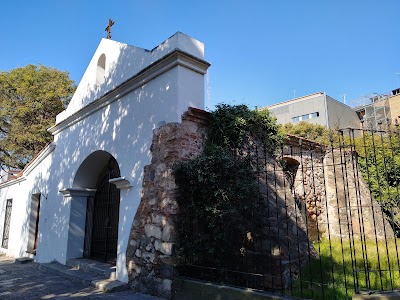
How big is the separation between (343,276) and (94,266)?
5266 mm

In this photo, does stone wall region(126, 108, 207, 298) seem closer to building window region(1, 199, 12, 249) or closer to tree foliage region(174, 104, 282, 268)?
tree foliage region(174, 104, 282, 268)

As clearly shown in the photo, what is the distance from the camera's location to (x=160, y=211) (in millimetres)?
5227

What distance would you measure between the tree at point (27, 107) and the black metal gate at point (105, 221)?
1032 cm

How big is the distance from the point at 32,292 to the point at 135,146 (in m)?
3.36

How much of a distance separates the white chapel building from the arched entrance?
0.03 metres

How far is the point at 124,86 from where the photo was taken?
269 inches

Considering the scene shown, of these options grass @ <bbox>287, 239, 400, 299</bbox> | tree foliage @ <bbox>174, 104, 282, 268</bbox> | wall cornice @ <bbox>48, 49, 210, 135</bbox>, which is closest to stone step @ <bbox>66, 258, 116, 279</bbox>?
tree foliage @ <bbox>174, 104, 282, 268</bbox>

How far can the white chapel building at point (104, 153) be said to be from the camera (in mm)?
5906

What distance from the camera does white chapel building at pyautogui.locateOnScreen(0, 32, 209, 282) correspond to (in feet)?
19.4

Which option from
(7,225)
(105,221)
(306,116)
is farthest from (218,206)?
(306,116)

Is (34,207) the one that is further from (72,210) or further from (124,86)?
(124,86)

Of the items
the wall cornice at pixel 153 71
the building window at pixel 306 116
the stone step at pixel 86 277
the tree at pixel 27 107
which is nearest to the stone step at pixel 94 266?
the stone step at pixel 86 277

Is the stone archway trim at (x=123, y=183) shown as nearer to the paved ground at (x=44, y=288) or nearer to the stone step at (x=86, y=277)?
the stone step at (x=86, y=277)

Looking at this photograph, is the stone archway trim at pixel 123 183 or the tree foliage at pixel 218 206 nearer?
the tree foliage at pixel 218 206
